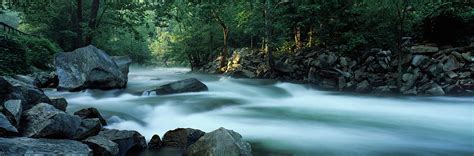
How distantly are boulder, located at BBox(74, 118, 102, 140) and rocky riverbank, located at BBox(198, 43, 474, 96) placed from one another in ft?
39.6

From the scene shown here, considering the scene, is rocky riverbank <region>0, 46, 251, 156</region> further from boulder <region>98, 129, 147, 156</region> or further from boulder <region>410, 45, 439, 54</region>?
boulder <region>410, 45, 439, 54</region>

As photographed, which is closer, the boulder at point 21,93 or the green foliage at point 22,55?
the boulder at point 21,93

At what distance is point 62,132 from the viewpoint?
610cm

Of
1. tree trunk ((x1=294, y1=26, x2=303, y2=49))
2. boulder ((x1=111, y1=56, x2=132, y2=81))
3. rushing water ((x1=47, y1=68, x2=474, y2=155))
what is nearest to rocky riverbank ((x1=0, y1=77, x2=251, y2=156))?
rushing water ((x1=47, y1=68, x2=474, y2=155))

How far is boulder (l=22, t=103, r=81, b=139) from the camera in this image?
593 cm

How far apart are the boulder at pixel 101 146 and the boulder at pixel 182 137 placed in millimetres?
1159

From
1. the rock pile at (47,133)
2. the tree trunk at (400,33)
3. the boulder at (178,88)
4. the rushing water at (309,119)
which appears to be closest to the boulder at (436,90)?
the rushing water at (309,119)

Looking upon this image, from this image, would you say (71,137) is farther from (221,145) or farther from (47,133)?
(221,145)

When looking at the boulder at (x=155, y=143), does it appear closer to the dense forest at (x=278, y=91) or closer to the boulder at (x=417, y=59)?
the dense forest at (x=278, y=91)

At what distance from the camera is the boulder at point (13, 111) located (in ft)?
19.5

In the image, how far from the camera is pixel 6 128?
5520mm

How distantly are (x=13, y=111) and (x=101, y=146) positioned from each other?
1432 mm

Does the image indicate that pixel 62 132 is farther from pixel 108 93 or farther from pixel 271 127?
pixel 108 93

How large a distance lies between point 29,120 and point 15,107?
0.29 meters
